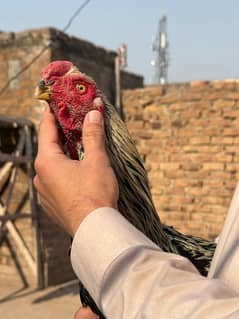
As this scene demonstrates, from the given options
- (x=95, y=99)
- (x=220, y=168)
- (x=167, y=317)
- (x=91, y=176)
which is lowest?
(x=220, y=168)

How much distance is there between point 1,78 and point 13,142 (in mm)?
925

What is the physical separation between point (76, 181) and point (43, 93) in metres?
0.60

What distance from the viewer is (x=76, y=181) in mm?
941

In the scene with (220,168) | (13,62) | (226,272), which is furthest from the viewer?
A: (13,62)

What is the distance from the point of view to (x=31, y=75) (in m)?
6.50

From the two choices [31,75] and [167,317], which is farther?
[31,75]

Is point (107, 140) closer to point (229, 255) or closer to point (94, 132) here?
point (94, 132)

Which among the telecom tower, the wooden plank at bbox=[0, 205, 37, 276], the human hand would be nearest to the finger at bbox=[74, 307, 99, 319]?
the human hand

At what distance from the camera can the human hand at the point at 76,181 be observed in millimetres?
896

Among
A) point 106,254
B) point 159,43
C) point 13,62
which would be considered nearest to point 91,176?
point 106,254

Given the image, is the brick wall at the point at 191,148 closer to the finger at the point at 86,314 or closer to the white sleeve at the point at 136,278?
the finger at the point at 86,314

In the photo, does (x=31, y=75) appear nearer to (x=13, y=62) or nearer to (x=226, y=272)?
(x=13, y=62)

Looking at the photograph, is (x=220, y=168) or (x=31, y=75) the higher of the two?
(x=31, y=75)

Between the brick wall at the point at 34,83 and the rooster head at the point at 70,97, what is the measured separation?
4931 millimetres
